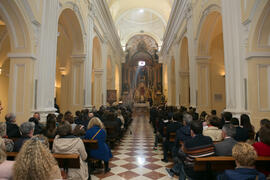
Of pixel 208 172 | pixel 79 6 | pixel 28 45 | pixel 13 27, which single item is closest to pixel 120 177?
pixel 208 172

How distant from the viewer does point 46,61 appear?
17.9 feet

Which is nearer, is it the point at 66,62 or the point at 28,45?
the point at 28,45

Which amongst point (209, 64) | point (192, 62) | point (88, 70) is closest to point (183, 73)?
point (192, 62)

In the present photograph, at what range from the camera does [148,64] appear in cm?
2509

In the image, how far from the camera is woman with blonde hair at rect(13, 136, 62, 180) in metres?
1.25

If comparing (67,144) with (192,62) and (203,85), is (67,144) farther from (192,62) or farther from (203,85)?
(192,62)

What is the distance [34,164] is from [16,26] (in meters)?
4.57

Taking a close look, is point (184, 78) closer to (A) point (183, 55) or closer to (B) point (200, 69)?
(A) point (183, 55)

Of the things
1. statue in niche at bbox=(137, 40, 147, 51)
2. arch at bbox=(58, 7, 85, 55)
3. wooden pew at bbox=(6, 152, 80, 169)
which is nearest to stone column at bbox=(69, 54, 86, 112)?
arch at bbox=(58, 7, 85, 55)

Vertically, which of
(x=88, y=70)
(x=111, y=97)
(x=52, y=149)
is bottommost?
(x=52, y=149)

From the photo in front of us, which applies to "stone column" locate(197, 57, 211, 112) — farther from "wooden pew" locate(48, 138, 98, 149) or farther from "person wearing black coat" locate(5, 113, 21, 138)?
"person wearing black coat" locate(5, 113, 21, 138)

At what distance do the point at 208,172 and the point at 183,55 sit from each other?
10.6 meters

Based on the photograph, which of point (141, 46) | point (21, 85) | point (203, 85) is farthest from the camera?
point (141, 46)

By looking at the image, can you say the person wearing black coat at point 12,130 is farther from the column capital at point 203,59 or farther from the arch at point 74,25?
the column capital at point 203,59
